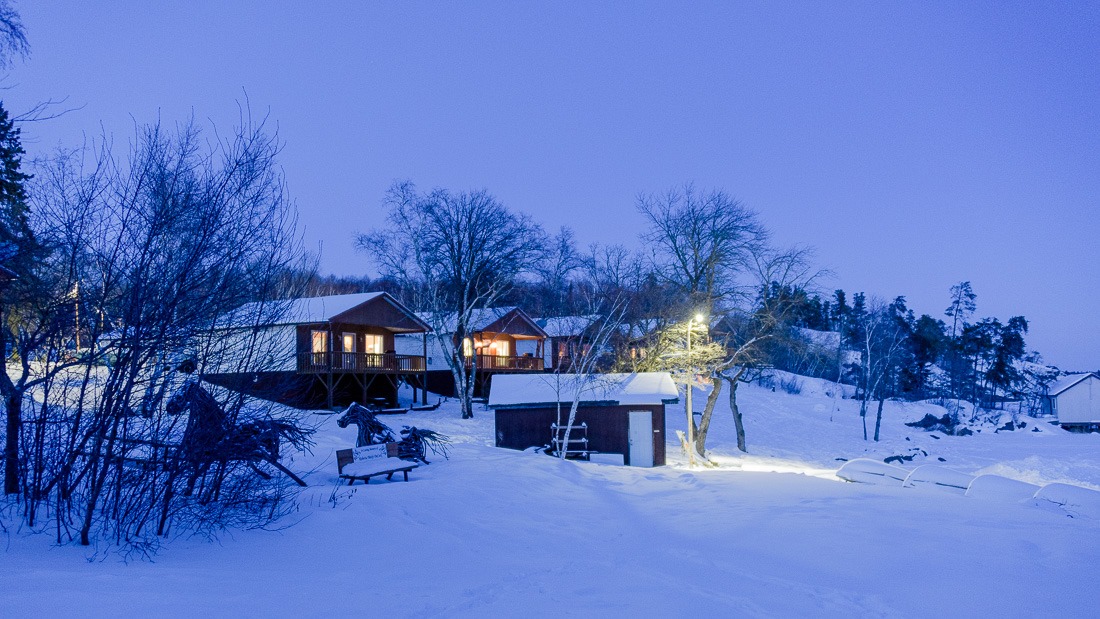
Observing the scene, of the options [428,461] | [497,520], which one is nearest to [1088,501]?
[497,520]

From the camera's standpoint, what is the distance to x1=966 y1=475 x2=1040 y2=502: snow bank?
48.7 feet

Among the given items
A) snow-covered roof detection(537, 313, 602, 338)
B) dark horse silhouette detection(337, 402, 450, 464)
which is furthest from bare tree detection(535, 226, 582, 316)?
dark horse silhouette detection(337, 402, 450, 464)

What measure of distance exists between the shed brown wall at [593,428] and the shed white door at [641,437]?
0.47 feet

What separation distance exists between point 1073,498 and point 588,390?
1346 cm

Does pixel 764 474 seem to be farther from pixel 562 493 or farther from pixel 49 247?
pixel 49 247

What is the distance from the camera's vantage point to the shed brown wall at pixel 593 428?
23.0 metres

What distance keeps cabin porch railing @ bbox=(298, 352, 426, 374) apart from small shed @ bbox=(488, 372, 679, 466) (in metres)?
7.33

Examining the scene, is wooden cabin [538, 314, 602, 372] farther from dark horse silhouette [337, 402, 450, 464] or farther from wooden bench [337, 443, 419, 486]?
wooden bench [337, 443, 419, 486]

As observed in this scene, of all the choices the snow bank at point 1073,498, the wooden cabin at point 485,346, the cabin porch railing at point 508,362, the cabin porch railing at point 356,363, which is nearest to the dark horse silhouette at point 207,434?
the snow bank at point 1073,498

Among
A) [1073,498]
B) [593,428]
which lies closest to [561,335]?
[593,428]

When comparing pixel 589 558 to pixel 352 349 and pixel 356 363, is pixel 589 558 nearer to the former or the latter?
pixel 356 363

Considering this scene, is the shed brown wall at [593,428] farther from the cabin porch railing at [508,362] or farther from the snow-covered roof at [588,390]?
the cabin porch railing at [508,362]

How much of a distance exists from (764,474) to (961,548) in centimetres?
902

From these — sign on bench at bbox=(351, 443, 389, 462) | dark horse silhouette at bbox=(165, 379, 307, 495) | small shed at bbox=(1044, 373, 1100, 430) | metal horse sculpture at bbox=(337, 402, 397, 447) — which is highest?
dark horse silhouette at bbox=(165, 379, 307, 495)
